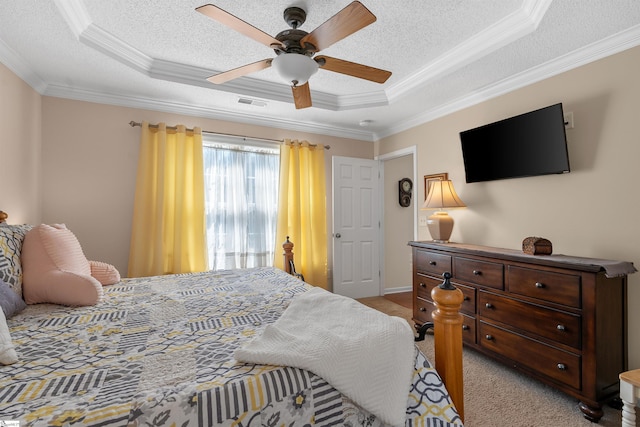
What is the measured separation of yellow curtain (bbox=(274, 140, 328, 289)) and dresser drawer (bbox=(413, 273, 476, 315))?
4.48ft

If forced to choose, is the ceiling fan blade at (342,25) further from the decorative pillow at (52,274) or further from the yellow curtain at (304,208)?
the yellow curtain at (304,208)

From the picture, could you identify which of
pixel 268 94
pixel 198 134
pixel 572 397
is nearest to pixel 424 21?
pixel 268 94

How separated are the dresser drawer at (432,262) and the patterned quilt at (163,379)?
1847mm

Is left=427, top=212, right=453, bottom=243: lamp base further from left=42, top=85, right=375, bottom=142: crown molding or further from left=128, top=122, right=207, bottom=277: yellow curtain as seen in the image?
left=128, top=122, right=207, bottom=277: yellow curtain

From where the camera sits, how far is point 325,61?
196 centimetres

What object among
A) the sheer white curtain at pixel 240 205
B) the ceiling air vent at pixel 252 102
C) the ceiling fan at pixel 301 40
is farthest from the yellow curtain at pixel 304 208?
the ceiling fan at pixel 301 40

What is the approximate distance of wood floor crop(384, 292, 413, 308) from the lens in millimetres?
4241

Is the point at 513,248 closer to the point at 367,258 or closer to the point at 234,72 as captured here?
the point at 367,258

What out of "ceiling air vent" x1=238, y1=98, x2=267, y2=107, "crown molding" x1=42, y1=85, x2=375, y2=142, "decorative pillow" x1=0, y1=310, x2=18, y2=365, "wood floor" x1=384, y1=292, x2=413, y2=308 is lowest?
"wood floor" x1=384, y1=292, x2=413, y2=308

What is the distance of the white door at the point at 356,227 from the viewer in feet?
14.0

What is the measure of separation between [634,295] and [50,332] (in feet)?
11.0

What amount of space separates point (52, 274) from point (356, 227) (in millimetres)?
3398

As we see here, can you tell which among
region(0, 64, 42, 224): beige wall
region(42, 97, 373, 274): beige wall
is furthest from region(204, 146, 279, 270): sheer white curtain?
region(0, 64, 42, 224): beige wall

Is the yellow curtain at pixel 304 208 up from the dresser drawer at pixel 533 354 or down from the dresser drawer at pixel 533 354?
up
